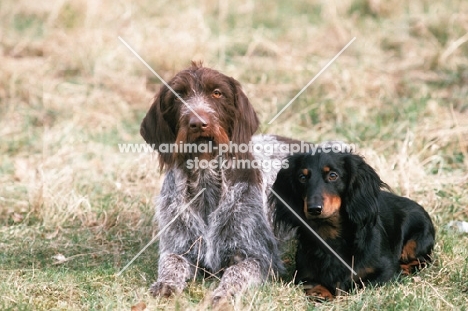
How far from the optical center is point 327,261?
4598 mm

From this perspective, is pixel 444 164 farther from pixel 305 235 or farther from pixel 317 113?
pixel 305 235

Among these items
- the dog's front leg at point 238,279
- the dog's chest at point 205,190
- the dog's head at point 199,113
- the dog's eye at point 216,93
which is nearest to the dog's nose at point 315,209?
the dog's front leg at point 238,279

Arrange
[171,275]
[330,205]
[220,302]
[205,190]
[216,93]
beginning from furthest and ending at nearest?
[205,190] < [216,93] < [171,275] < [330,205] < [220,302]

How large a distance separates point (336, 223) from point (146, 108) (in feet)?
14.3

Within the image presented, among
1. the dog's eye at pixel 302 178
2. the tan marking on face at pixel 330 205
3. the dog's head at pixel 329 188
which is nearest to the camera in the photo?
the tan marking on face at pixel 330 205

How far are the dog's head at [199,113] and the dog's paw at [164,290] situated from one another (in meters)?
0.80

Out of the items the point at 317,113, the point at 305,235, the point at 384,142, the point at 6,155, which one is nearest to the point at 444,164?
the point at 384,142

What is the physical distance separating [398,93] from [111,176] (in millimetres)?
3503

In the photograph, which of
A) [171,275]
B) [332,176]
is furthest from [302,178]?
[171,275]

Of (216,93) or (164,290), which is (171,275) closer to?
(164,290)

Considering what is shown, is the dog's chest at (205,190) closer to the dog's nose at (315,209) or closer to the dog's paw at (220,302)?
the dog's paw at (220,302)

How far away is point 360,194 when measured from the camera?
4629 mm

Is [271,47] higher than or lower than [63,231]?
higher

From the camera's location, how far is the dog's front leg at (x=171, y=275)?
4.55m
